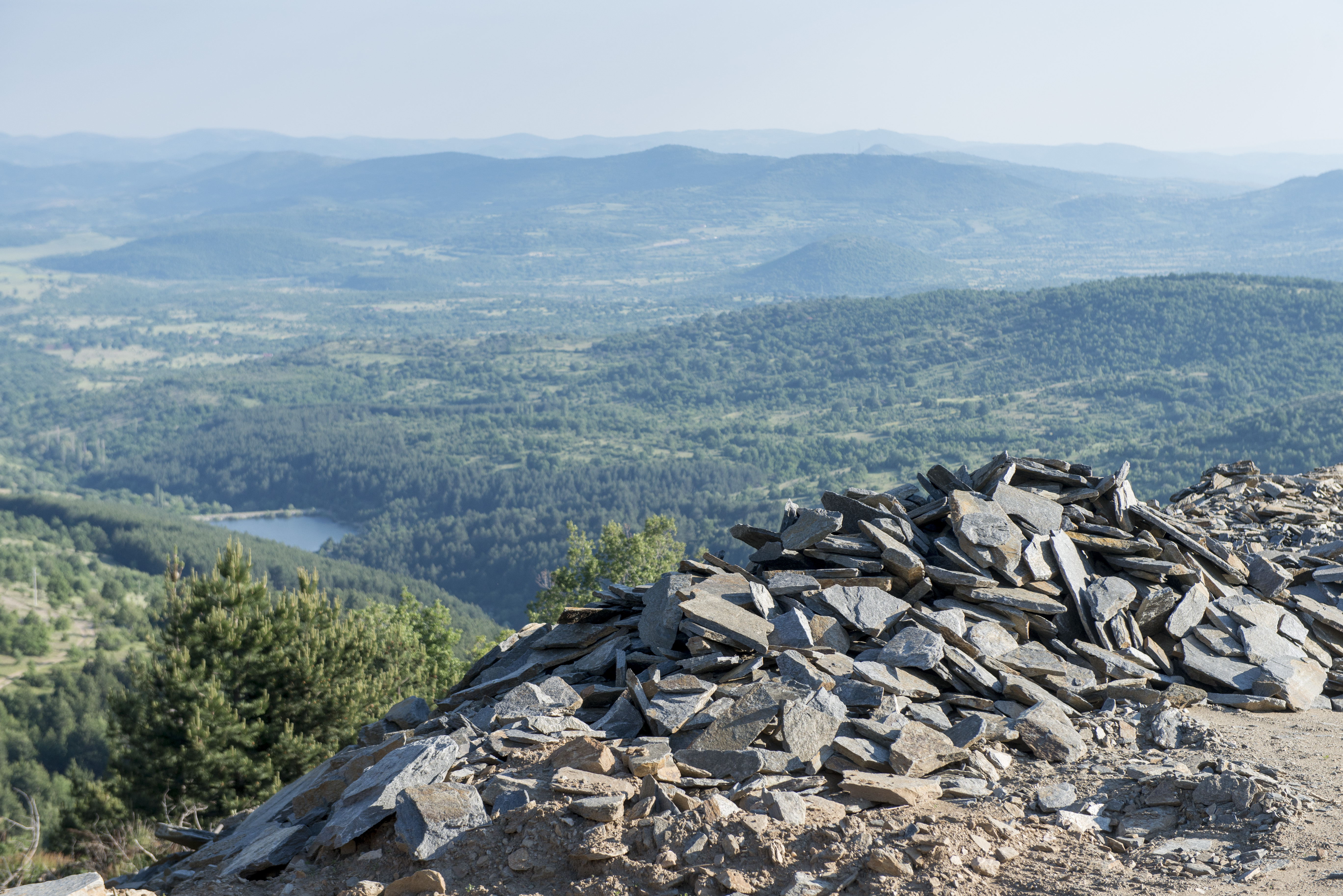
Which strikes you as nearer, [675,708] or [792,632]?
[675,708]

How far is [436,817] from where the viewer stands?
30.6 ft

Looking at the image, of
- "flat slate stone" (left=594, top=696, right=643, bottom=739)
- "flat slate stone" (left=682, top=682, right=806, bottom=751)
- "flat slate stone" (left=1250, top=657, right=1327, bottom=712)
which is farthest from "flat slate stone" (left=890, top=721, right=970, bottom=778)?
"flat slate stone" (left=1250, top=657, right=1327, bottom=712)

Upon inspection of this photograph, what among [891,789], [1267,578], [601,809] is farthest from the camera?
[1267,578]

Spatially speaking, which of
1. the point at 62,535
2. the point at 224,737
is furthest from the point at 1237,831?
the point at 62,535

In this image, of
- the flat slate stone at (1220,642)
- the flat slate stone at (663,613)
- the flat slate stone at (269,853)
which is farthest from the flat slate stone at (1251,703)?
the flat slate stone at (269,853)

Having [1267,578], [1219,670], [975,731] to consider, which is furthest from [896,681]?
[1267,578]

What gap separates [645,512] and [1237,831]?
6830 inches

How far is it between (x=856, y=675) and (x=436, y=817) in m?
5.05

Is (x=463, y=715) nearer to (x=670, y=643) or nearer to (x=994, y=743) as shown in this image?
(x=670, y=643)

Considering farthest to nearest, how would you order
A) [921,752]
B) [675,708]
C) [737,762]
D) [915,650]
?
[915,650], [675,708], [921,752], [737,762]

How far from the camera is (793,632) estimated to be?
40.7 ft

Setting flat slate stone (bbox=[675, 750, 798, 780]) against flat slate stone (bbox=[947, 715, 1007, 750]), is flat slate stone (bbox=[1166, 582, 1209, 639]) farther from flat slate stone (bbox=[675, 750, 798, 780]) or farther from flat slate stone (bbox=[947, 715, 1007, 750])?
flat slate stone (bbox=[675, 750, 798, 780])

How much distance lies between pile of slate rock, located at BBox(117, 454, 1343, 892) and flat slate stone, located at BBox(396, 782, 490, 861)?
0.03 m

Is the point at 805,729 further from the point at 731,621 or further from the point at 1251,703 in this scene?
the point at 1251,703
